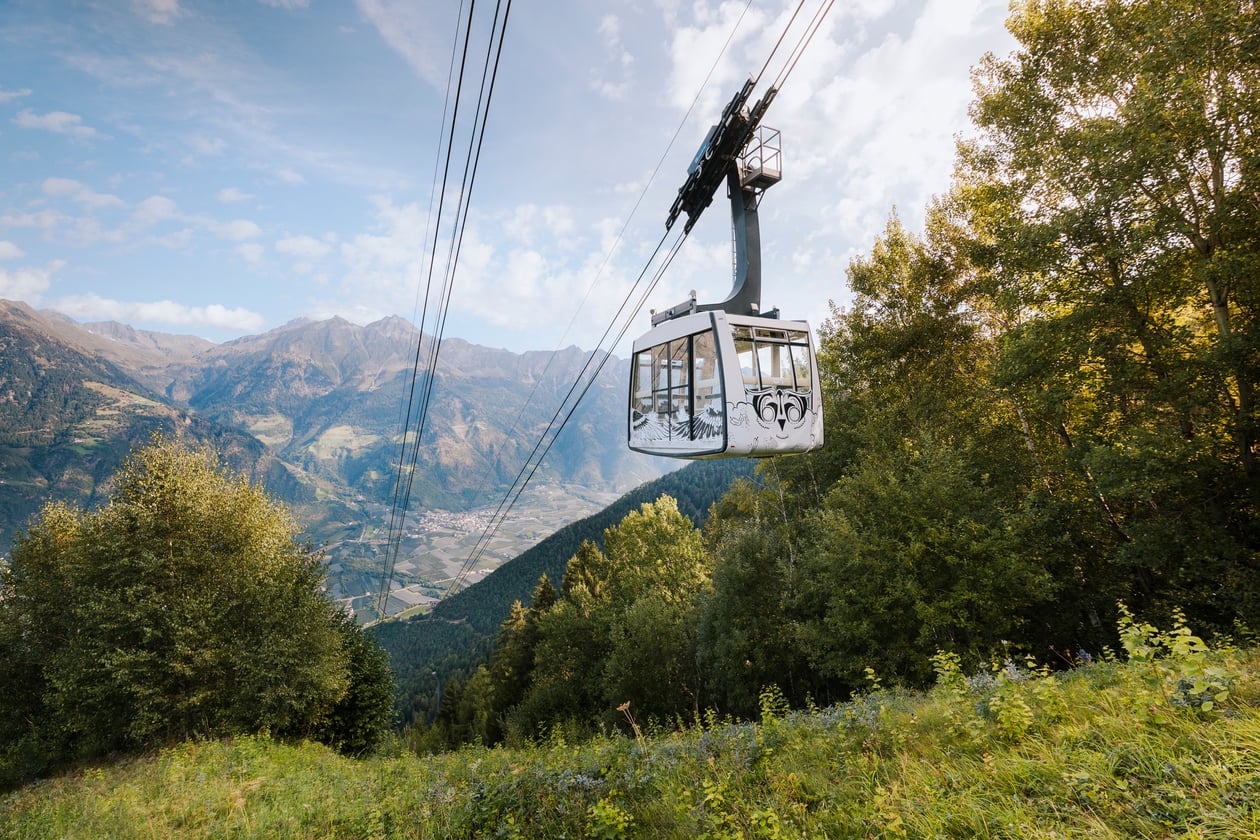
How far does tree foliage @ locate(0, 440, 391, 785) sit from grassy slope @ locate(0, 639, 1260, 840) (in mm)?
5006

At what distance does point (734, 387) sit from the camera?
27.5 ft

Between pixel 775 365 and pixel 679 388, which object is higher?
pixel 775 365

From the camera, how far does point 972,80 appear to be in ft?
42.5

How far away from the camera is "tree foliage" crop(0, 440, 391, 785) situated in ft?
48.0

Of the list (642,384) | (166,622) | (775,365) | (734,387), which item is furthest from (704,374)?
(166,622)

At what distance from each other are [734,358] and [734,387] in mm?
563

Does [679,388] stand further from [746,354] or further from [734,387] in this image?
[746,354]

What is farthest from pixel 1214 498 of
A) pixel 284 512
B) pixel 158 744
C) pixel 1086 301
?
pixel 158 744

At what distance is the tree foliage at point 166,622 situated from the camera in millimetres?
14617

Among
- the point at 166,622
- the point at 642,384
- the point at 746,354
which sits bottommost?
the point at 166,622

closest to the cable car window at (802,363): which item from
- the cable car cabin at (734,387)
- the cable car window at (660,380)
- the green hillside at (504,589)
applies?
the cable car cabin at (734,387)

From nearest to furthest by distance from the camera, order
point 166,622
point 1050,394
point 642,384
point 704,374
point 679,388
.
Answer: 1. point 704,374
2. point 679,388
3. point 642,384
4. point 1050,394
5. point 166,622

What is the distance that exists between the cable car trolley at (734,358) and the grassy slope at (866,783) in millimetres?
4571

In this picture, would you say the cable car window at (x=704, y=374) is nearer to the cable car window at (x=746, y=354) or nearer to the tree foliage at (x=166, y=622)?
the cable car window at (x=746, y=354)
